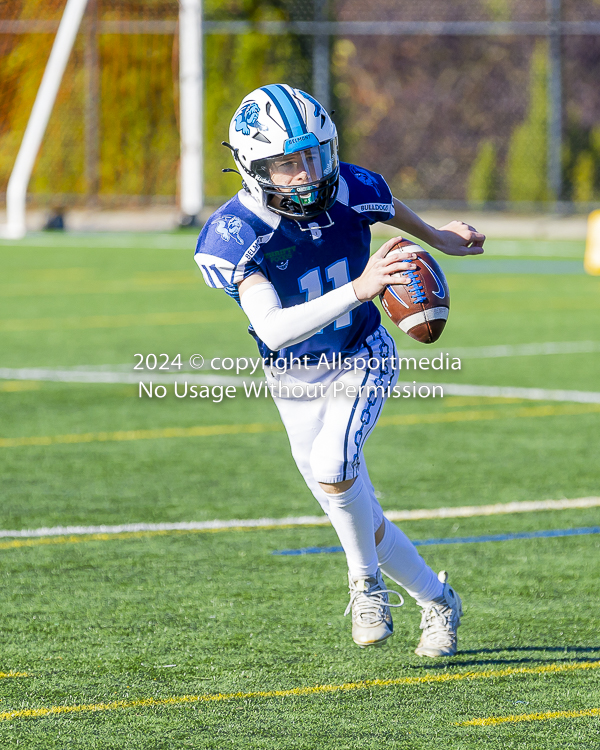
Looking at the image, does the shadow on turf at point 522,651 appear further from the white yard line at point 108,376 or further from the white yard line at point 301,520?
the white yard line at point 108,376

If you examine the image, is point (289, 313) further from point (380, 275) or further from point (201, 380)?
point (201, 380)

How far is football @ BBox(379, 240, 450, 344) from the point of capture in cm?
381

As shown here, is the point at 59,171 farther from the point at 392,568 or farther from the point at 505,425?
the point at 392,568

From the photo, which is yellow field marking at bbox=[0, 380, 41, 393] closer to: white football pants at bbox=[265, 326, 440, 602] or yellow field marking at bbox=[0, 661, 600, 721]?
white football pants at bbox=[265, 326, 440, 602]

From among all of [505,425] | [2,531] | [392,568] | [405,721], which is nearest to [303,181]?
[392,568]

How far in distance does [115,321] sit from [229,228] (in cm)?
858

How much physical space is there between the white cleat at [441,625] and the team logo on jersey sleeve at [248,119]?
5.00ft

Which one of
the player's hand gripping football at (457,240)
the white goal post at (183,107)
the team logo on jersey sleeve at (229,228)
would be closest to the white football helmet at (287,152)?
the team logo on jersey sleeve at (229,228)

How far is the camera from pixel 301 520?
18.8 feet

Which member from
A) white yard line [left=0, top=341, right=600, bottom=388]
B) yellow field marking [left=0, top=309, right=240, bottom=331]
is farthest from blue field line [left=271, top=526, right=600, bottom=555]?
yellow field marking [left=0, top=309, right=240, bottom=331]

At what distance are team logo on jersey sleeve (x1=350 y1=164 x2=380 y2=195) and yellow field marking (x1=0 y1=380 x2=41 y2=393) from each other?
16.6 feet

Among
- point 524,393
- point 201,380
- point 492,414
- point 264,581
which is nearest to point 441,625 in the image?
point 264,581

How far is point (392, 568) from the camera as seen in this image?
4.17 meters

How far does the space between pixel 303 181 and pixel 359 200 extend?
349mm
